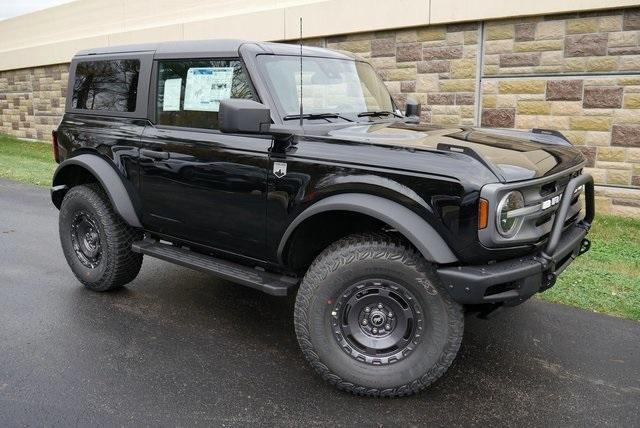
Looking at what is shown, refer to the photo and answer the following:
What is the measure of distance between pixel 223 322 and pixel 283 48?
2.01m

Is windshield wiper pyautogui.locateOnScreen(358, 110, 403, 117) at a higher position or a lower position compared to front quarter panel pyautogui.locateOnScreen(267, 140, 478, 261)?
higher

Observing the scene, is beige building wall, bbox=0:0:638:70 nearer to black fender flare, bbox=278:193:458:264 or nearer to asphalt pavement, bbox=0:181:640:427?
asphalt pavement, bbox=0:181:640:427

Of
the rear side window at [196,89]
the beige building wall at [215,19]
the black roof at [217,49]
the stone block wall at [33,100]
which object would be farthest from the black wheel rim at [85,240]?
the stone block wall at [33,100]

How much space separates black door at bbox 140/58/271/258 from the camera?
362 centimetres

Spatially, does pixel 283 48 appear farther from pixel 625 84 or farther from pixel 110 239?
pixel 625 84

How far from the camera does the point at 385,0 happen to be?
847 centimetres

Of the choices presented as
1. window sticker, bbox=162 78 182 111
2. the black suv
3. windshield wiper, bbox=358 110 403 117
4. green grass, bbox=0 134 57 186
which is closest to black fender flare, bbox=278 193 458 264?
the black suv

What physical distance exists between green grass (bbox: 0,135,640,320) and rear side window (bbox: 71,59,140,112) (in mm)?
3701

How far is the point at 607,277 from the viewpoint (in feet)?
16.9

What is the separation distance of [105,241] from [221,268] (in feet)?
4.21

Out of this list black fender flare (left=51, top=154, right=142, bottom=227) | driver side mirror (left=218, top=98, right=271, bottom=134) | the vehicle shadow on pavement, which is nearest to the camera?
the vehicle shadow on pavement

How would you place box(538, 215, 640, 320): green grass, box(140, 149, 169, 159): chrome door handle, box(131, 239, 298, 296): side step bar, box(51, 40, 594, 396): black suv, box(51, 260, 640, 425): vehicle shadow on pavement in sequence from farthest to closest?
box(538, 215, 640, 320): green grass < box(140, 149, 169, 159): chrome door handle < box(131, 239, 298, 296): side step bar < box(51, 260, 640, 425): vehicle shadow on pavement < box(51, 40, 594, 396): black suv

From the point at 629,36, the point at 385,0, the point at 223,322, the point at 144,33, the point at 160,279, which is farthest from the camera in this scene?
the point at 144,33

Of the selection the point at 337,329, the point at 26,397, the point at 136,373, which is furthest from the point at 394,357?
the point at 26,397
